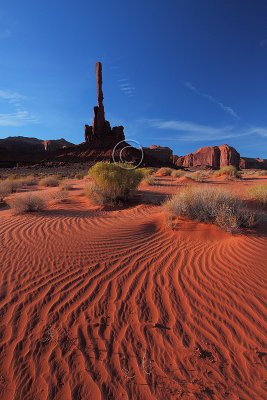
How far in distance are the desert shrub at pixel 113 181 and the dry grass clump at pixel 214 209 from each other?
12.7 feet

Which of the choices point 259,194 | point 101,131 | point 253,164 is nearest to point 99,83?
point 101,131

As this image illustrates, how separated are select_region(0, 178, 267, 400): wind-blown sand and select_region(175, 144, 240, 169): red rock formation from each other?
83.2 m

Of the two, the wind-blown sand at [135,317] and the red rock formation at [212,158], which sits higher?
the red rock formation at [212,158]

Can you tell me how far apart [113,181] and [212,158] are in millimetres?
88453

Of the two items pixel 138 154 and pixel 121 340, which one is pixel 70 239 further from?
pixel 138 154

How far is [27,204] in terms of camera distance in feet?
31.9

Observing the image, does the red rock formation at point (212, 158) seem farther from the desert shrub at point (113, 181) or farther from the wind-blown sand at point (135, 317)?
the wind-blown sand at point (135, 317)

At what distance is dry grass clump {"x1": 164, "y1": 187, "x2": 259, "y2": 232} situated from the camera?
646 cm

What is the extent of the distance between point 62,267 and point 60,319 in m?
1.50

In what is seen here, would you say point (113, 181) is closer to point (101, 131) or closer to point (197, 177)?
point (197, 177)

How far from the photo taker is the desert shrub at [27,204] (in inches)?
374

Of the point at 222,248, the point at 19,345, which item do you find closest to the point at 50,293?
the point at 19,345

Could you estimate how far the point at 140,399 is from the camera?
8.32 ft

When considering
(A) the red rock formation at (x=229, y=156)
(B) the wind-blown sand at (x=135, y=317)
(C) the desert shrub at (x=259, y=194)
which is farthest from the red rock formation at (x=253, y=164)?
(B) the wind-blown sand at (x=135, y=317)
